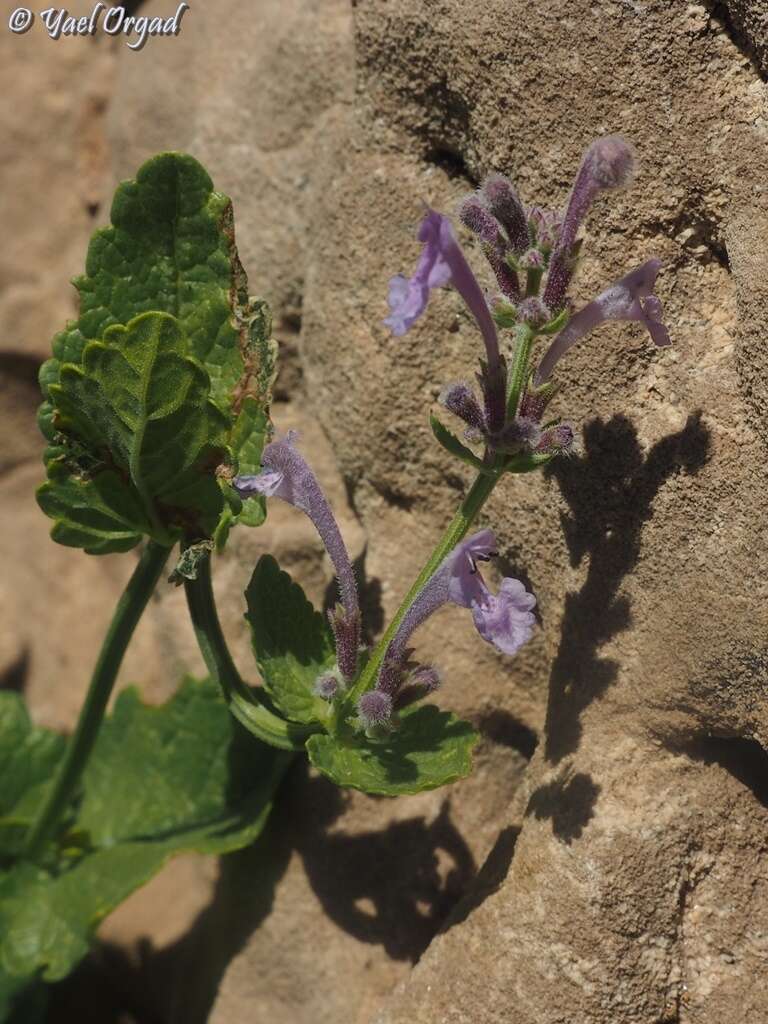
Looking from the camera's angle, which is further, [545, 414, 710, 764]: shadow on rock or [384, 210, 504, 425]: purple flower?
[545, 414, 710, 764]: shadow on rock

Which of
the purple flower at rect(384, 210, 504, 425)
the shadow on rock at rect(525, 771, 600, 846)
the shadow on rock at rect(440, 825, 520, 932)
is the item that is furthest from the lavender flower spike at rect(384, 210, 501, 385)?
the shadow on rock at rect(440, 825, 520, 932)

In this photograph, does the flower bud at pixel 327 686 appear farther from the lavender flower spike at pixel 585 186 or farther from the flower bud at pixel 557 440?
the lavender flower spike at pixel 585 186

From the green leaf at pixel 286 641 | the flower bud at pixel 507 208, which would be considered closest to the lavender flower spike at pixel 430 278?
the flower bud at pixel 507 208

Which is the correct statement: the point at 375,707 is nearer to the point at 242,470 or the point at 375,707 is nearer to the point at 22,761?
the point at 242,470

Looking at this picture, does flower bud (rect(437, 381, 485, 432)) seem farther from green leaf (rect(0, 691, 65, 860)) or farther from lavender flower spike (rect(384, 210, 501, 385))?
green leaf (rect(0, 691, 65, 860))

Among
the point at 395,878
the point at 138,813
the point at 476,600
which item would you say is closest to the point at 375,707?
the point at 476,600

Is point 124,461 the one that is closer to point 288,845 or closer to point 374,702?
point 374,702

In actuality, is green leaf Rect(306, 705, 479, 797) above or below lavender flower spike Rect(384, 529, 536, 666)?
below

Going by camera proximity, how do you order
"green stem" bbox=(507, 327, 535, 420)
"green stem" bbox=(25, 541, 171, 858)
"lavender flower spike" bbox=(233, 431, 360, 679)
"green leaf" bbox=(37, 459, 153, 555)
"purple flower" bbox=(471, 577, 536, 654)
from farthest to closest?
"green stem" bbox=(25, 541, 171, 858) < "green leaf" bbox=(37, 459, 153, 555) < "lavender flower spike" bbox=(233, 431, 360, 679) < "green stem" bbox=(507, 327, 535, 420) < "purple flower" bbox=(471, 577, 536, 654)
